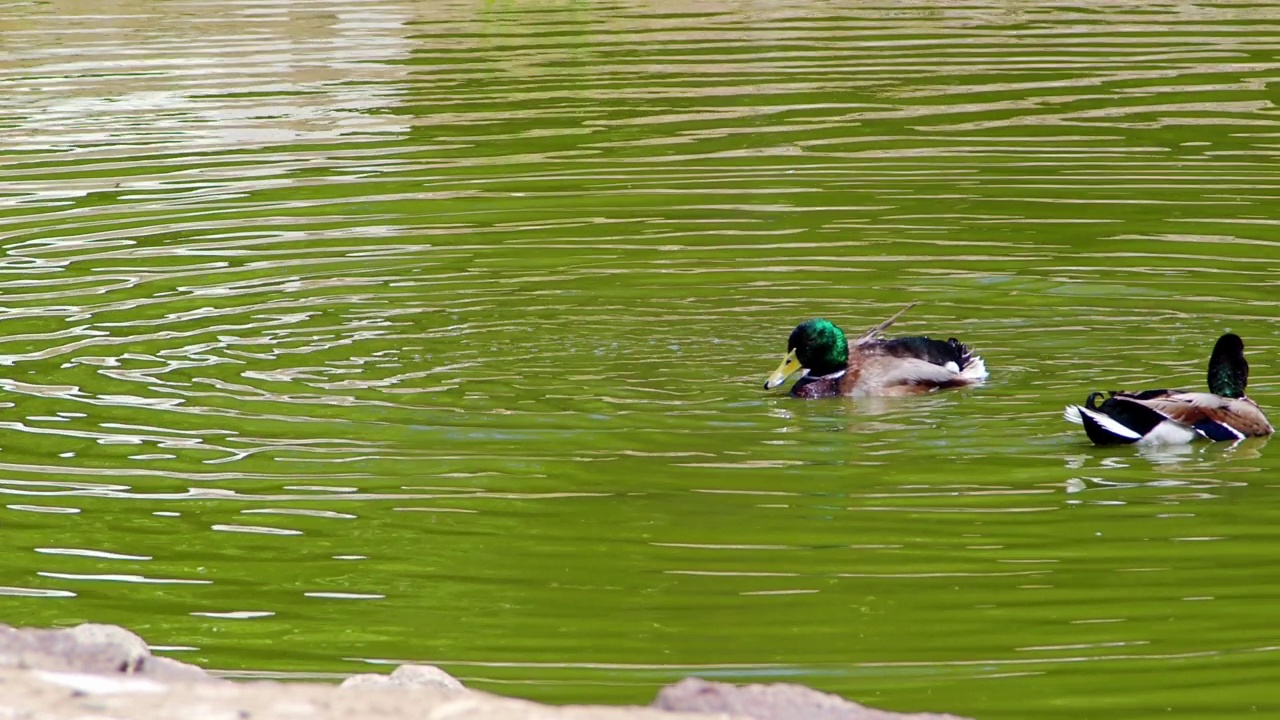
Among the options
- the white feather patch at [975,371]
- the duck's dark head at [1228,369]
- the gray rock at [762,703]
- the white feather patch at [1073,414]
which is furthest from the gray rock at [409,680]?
the white feather patch at [975,371]

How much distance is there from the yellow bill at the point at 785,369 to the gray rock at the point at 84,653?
5.58 m

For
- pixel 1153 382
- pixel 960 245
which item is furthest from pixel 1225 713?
pixel 960 245

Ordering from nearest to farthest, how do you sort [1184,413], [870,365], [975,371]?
1. [1184,413]
2. [975,371]
3. [870,365]

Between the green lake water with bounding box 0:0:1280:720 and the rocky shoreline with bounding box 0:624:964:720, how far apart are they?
1398 millimetres

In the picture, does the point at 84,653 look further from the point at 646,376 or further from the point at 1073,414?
the point at 646,376

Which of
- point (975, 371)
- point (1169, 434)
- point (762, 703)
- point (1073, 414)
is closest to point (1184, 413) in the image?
point (1169, 434)

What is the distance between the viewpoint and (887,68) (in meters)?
22.5

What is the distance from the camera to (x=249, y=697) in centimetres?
490

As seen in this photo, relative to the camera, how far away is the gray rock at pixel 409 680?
5.26m

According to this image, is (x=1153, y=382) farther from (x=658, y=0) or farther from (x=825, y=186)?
(x=658, y=0)

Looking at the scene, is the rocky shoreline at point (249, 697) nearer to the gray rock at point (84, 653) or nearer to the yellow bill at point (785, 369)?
the gray rock at point (84, 653)

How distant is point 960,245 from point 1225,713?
791cm

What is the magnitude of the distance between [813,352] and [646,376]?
0.83 m

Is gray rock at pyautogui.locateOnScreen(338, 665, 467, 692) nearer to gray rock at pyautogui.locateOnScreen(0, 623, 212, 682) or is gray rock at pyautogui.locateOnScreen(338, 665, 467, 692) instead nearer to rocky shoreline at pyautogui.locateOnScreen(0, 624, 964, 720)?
rocky shoreline at pyautogui.locateOnScreen(0, 624, 964, 720)
